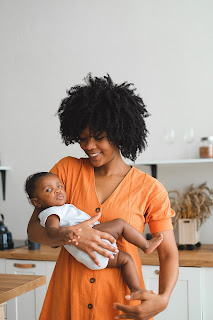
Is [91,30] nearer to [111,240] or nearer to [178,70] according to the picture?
[178,70]

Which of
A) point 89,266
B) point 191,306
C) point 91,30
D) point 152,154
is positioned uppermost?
point 91,30

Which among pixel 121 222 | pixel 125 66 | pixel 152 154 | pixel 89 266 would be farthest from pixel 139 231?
pixel 125 66

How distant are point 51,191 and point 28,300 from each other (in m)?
1.68

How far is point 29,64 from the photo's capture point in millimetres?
3666

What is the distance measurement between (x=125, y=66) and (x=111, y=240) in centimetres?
222

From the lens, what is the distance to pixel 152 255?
2.80m

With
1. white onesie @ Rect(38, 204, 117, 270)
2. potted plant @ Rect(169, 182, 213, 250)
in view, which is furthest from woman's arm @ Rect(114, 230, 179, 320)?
potted plant @ Rect(169, 182, 213, 250)

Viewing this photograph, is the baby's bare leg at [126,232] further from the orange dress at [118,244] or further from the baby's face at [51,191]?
the baby's face at [51,191]

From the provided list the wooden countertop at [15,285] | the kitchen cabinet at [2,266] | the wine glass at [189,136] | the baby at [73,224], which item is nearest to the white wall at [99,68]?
the wine glass at [189,136]

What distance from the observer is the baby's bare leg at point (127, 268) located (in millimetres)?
1478

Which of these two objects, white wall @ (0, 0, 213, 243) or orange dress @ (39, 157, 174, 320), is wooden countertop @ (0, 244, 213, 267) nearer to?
white wall @ (0, 0, 213, 243)

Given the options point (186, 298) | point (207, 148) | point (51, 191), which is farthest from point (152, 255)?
point (51, 191)

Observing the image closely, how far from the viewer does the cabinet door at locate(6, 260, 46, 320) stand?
2.95m

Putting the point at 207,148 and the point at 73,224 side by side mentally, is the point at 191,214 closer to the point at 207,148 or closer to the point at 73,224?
the point at 207,148
